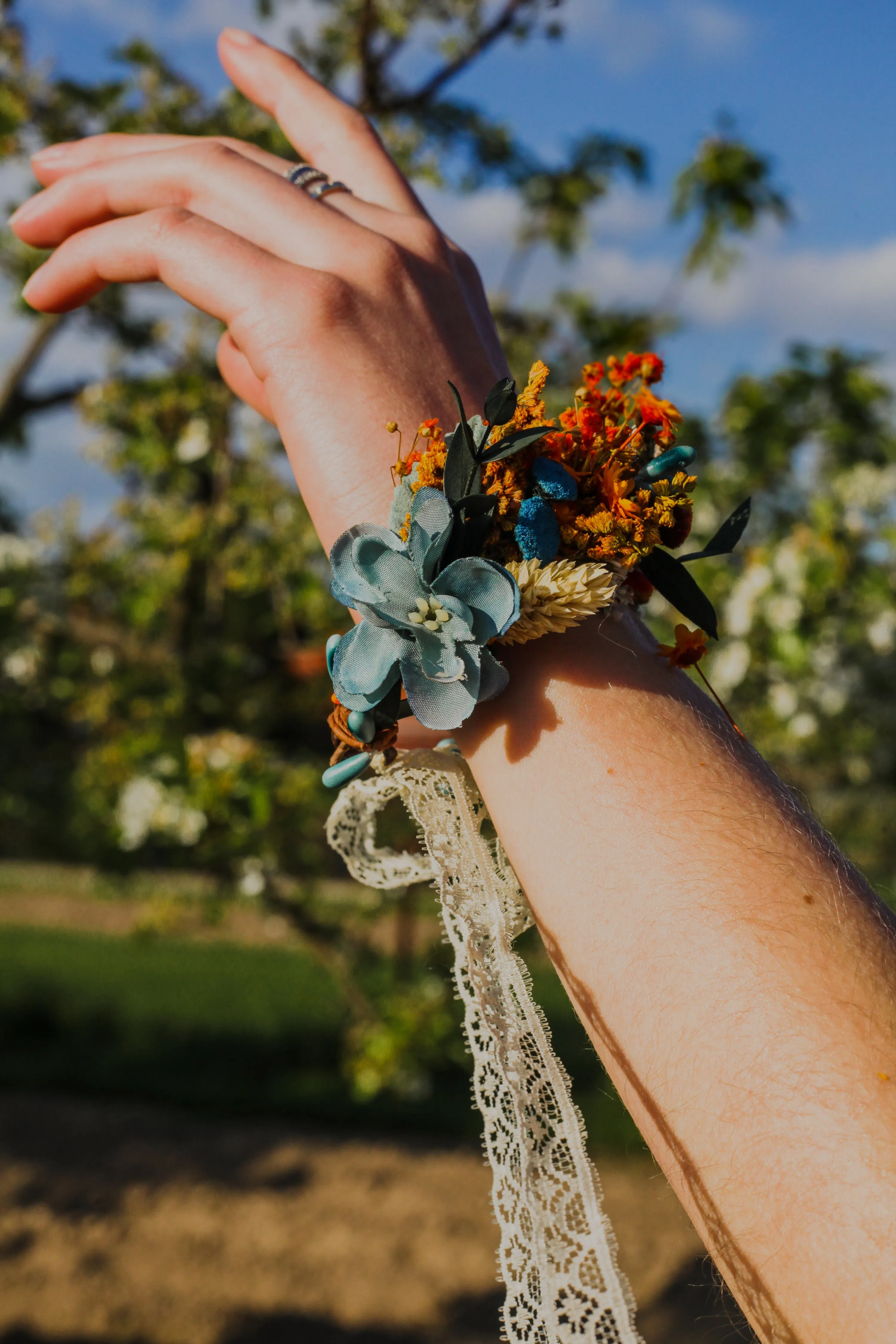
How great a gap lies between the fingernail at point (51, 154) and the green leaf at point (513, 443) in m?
0.85

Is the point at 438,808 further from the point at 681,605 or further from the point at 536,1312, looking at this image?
the point at 536,1312

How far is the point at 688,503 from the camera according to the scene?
3.35 ft

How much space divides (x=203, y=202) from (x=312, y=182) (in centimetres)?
16

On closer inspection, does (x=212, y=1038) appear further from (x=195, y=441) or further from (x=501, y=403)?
(x=501, y=403)

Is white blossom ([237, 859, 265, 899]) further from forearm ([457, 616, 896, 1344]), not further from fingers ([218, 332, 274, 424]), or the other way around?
forearm ([457, 616, 896, 1344])

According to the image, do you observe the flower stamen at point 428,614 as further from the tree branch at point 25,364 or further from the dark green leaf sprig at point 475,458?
the tree branch at point 25,364

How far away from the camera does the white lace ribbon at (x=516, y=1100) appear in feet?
2.91

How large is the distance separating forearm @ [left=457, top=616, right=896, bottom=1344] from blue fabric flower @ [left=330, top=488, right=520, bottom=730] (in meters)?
0.05

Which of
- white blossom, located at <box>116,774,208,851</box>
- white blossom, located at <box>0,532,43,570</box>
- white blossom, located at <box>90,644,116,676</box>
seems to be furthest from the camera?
white blossom, located at <box>90,644,116,676</box>

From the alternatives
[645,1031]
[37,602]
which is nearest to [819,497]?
[37,602]

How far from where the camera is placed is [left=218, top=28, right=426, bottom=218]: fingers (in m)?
1.38

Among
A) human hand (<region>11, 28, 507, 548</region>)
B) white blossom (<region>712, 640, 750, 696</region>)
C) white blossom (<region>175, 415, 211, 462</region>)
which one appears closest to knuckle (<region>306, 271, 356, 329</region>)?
human hand (<region>11, 28, 507, 548</region>)

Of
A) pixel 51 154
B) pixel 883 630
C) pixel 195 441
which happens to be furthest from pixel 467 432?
pixel 883 630

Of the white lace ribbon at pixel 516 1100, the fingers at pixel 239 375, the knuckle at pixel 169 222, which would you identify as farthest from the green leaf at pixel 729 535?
the knuckle at pixel 169 222
